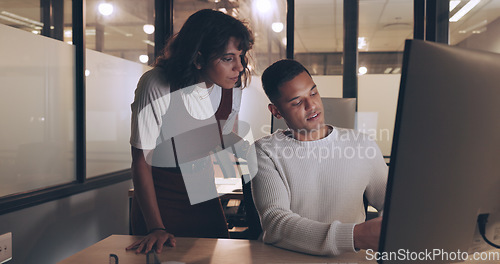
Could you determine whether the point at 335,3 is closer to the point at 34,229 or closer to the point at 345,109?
the point at 345,109

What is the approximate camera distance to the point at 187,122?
54.2 inches

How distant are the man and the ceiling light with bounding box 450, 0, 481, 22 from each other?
2.25 metres

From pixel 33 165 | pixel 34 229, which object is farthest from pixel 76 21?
pixel 34 229

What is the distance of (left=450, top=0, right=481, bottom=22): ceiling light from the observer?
273 centimetres

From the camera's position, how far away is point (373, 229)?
721 mm

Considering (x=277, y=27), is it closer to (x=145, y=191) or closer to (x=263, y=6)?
(x=263, y=6)

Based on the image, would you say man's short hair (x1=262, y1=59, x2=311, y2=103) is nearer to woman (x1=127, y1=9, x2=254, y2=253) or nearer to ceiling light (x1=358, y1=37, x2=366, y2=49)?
woman (x1=127, y1=9, x2=254, y2=253)

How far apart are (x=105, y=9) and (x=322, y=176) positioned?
225cm

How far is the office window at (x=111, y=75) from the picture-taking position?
2.47m

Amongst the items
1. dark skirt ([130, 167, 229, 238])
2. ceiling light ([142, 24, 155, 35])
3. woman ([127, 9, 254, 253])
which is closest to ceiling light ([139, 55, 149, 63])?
ceiling light ([142, 24, 155, 35])

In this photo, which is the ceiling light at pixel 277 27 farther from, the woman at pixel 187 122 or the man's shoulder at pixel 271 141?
the man's shoulder at pixel 271 141

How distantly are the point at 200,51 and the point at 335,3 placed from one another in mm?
2484

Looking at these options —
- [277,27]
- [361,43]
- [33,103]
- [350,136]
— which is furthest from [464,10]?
[33,103]

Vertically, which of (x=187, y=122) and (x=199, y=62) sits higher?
(x=199, y=62)
